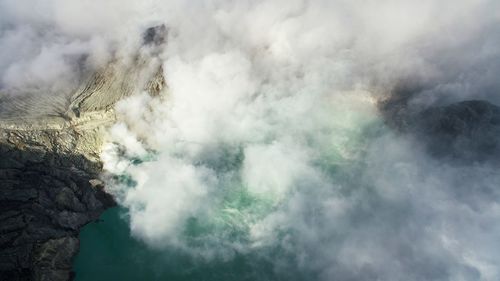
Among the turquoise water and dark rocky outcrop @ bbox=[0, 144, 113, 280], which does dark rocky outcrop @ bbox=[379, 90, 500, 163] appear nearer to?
the turquoise water

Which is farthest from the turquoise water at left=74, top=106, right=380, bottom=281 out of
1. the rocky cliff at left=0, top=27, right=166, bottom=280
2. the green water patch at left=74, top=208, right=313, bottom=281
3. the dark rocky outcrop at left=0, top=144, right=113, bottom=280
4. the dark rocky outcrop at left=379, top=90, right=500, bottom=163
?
the dark rocky outcrop at left=379, top=90, right=500, bottom=163

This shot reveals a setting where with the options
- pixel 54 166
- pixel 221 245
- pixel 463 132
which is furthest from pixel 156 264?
pixel 463 132

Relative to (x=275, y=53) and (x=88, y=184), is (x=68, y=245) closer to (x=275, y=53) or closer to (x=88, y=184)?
(x=88, y=184)

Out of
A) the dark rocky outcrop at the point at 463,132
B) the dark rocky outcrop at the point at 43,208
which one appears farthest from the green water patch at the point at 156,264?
the dark rocky outcrop at the point at 463,132

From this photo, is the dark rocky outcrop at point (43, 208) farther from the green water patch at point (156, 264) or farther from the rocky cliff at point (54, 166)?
the green water patch at point (156, 264)

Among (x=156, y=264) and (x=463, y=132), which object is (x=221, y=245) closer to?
(x=156, y=264)

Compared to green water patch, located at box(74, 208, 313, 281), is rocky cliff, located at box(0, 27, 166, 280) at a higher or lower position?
higher
